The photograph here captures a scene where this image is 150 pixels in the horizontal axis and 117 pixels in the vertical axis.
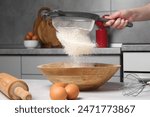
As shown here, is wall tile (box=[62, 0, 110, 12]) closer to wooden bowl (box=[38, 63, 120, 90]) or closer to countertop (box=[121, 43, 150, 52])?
countertop (box=[121, 43, 150, 52])

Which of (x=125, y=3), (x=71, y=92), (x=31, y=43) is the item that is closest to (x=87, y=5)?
(x=125, y=3)

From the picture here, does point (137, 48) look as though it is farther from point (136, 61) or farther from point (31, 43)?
point (31, 43)

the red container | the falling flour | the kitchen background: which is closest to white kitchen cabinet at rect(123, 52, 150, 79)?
the red container

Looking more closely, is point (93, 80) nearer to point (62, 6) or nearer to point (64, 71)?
point (64, 71)

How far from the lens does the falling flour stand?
944mm

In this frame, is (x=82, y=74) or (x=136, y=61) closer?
(x=82, y=74)

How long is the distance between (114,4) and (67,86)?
1831 millimetres

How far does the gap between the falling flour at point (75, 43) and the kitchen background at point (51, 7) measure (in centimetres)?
150

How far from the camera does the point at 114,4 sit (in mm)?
2488

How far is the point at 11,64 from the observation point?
2.24m

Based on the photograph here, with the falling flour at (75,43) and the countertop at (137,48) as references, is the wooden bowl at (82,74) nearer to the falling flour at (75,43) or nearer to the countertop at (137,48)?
the falling flour at (75,43)

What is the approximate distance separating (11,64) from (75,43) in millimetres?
1393

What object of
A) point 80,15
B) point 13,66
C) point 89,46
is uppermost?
point 80,15

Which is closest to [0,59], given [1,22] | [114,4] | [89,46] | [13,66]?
[13,66]
